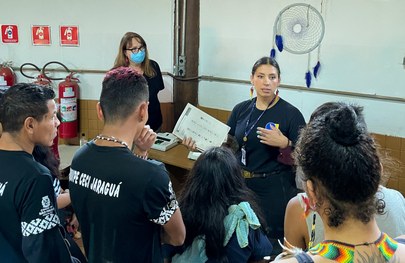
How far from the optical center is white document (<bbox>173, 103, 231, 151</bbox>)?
2932 mm

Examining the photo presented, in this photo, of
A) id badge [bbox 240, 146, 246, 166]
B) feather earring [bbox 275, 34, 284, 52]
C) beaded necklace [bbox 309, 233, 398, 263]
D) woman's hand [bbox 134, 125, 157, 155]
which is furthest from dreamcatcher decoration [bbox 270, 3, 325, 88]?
beaded necklace [bbox 309, 233, 398, 263]

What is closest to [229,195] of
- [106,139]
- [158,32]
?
[106,139]

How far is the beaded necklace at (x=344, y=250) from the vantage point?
3.16 feet

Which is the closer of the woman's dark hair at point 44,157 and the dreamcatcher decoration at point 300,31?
the woman's dark hair at point 44,157

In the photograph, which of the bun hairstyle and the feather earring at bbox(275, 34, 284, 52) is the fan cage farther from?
the bun hairstyle

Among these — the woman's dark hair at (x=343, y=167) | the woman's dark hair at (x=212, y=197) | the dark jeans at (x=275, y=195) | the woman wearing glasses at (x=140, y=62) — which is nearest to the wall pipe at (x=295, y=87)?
the woman wearing glasses at (x=140, y=62)

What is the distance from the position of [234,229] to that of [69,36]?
3214 mm

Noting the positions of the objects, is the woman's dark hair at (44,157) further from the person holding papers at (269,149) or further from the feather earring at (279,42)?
the feather earring at (279,42)

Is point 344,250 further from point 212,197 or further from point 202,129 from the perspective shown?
point 202,129

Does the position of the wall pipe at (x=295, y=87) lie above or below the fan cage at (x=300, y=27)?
below

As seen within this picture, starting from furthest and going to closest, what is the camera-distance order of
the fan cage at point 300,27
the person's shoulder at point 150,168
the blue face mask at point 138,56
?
the blue face mask at point 138,56, the fan cage at point 300,27, the person's shoulder at point 150,168

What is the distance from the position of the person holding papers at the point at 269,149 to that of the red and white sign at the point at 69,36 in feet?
7.63

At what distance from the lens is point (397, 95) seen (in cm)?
333

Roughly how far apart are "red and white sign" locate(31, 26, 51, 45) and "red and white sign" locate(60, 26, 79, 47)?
0.43 ft
